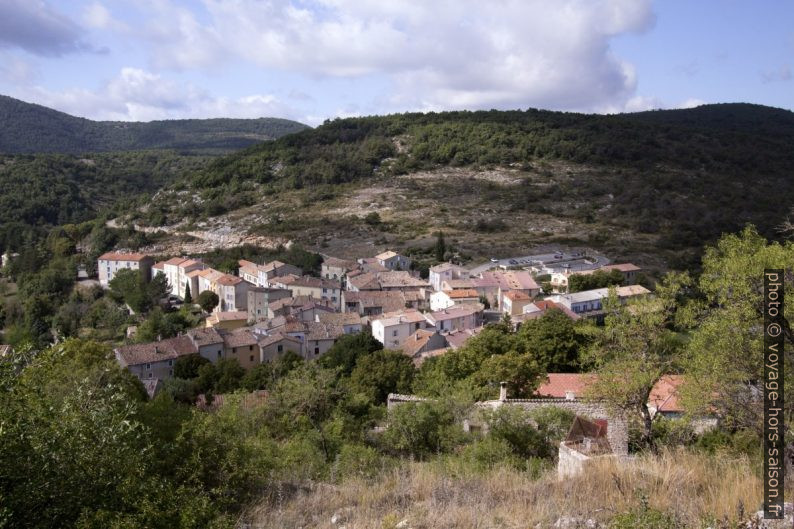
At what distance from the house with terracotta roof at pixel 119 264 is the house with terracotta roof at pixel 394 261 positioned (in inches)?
908

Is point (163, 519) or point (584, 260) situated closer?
point (163, 519)

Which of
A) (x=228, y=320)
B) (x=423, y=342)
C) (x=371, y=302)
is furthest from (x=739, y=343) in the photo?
(x=228, y=320)

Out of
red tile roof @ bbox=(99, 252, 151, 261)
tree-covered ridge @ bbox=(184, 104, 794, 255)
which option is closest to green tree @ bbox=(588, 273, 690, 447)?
red tile roof @ bbox=(99, 252, 151, 261)

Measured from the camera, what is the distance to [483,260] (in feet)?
177

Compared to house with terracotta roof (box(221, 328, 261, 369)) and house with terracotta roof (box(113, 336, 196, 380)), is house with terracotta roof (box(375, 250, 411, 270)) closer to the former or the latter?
house with terracotta roof (box(221, 328, 261, 369))

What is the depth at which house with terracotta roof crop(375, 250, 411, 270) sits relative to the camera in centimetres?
5250

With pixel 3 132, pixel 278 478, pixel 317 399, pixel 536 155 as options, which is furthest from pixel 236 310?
pixel 3 132

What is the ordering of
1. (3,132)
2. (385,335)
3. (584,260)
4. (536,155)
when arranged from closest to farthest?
(385,335) < (584,260) < (536,155) < (3,132)

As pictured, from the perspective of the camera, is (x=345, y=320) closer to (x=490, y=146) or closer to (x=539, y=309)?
(x=539, y=309)

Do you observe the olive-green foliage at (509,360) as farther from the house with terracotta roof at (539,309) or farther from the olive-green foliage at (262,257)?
the olive-green foliage at (262,257)

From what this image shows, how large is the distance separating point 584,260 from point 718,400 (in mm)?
44272

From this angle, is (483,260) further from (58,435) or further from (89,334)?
(58,435)

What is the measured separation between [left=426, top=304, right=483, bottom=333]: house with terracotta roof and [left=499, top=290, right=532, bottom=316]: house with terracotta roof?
8.08 feet

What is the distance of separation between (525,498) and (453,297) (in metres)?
34.6
